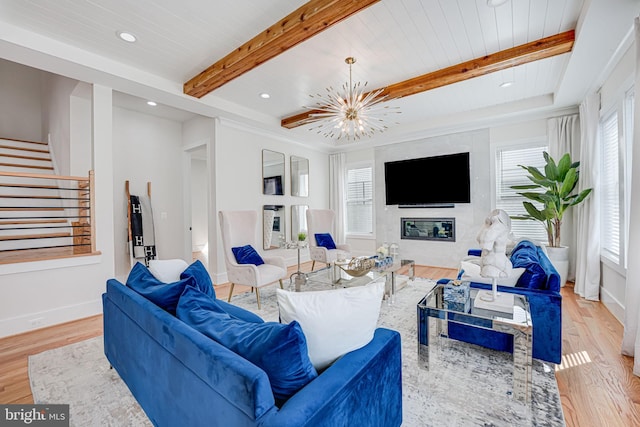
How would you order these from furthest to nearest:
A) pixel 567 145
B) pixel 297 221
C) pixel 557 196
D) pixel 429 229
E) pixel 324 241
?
1. pixel 297 221
2. pixel 429 229
3. pixel 324 241
4. pixel 567 145
5. pixel 557 196

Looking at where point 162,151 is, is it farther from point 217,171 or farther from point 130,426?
point 130,426

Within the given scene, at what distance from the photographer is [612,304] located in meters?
3.10

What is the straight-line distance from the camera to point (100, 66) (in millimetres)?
3031

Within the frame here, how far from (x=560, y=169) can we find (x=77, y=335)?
591cm

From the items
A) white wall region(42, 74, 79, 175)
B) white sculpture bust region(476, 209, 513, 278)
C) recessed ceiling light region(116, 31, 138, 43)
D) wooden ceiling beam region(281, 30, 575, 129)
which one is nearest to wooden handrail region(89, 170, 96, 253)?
white wall region(42, 74, 79, 175)

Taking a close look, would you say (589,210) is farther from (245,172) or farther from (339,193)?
(245,172)

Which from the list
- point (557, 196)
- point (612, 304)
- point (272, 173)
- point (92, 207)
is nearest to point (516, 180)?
point (557, 196)

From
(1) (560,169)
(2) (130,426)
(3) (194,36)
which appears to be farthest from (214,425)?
(1) (560,169)

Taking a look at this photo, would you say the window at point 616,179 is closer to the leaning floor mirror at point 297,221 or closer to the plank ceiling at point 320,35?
the plank ceiling at point 320,35

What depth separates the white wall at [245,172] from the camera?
4605mm

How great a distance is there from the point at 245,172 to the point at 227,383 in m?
4.39

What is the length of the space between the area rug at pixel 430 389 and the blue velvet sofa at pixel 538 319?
0.44 ft

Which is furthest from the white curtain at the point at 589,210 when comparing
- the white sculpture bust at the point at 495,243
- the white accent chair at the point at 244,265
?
the white accent chair at the point at 244,265

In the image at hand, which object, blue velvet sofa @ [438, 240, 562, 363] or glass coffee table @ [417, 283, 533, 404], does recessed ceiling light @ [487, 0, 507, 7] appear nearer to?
blue velvet sofa @ [438, 240, 562, 363]
